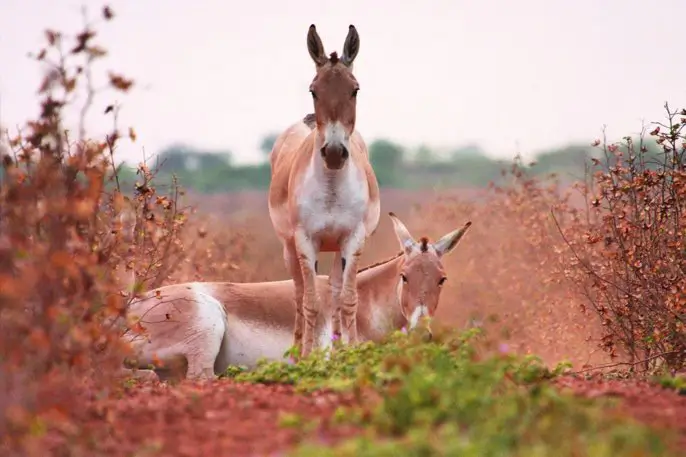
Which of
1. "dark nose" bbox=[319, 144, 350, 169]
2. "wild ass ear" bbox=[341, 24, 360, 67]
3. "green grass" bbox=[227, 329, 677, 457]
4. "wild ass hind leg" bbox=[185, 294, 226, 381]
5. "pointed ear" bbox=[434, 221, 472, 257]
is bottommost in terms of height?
"wild ass hind leg" bbox=[185, 294, 226, 381]

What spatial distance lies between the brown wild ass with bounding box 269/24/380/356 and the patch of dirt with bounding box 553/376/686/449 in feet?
8.71

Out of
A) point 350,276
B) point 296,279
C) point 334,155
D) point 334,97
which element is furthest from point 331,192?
point 296,279

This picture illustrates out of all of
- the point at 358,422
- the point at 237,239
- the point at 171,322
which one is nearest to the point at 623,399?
the point at 358,422

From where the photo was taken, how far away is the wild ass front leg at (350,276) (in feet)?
34.6

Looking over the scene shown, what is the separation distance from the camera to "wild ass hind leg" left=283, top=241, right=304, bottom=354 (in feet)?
36.5

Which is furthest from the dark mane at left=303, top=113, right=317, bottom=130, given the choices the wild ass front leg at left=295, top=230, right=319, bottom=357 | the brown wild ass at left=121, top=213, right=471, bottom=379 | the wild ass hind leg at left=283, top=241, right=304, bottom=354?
the wild ass front leg at left=295, top=230, right=319, bottom=357

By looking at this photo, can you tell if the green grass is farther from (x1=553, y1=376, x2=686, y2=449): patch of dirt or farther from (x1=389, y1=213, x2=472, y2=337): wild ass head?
(x1=389, y1=213, x2=472, y2=337): wild ass head

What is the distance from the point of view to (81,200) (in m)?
6.27

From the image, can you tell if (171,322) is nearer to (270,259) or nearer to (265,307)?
(265,307)

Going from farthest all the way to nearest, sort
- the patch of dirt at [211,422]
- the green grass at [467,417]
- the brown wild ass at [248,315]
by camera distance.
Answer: the brown wild ass at [248,315], the patch of dirt at [211,422], the green grass at [467,417]

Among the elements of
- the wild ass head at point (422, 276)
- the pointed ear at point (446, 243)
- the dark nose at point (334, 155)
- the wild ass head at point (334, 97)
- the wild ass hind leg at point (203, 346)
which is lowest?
the wild ass hind leg at point (203, 346)

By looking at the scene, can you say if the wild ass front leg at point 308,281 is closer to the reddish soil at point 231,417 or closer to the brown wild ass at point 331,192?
the brown wild ass at point 331,192

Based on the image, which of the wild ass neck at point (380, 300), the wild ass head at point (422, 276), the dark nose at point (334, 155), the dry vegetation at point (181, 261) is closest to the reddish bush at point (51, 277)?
the dry vegetation at point (181, 261)

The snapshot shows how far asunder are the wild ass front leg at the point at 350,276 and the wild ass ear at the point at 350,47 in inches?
58.6
